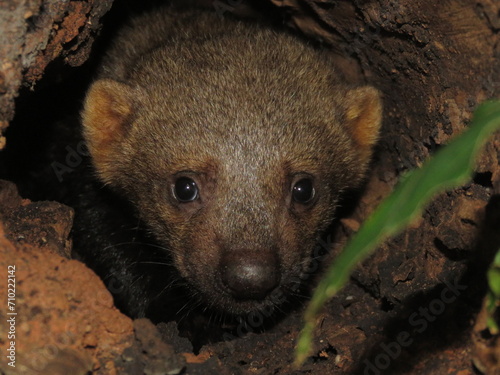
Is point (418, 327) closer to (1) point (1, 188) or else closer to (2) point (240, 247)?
(2) point (240, 247)

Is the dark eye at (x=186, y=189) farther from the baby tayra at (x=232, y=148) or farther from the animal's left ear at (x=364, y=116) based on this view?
the animal's left ear at (x=364, y=116)

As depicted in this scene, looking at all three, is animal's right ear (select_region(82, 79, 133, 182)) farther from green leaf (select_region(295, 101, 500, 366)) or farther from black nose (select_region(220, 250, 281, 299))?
green leaf (select_region(295, 101, 500, 366))

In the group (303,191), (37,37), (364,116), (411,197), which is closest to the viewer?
(411,197)

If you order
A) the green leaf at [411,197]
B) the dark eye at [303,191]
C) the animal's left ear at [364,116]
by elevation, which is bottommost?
the dark eye at [303,191]

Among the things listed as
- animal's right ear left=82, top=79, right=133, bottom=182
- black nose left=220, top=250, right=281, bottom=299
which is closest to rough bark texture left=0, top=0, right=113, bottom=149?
animal's right ear left=82, top=79, right=133, bottom=182

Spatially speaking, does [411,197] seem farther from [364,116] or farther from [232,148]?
[364,116]

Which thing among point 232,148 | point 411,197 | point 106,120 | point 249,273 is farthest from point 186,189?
point 411,197

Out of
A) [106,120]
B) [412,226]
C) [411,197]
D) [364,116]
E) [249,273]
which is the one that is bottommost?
[106,120]

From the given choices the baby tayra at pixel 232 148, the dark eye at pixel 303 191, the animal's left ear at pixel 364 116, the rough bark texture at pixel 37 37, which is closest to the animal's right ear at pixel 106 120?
the baby tayra at pixel 232 148
